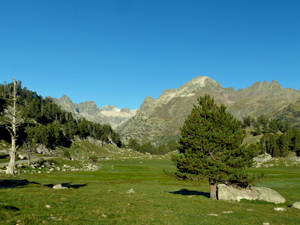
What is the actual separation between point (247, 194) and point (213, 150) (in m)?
9.96

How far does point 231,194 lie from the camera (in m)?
37.1

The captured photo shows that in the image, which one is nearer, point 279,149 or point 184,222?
point 184,222

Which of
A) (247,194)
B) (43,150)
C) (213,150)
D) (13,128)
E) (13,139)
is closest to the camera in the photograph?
(213,150)

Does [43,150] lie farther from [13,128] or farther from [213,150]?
[213,150]

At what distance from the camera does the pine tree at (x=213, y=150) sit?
35094 mm

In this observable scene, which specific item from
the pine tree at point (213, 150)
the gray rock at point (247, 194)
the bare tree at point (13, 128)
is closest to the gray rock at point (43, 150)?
the bare tree at point (13, 128)

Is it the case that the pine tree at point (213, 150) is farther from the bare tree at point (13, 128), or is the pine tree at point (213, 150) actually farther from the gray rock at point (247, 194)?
the bare tree at point (13, 128)

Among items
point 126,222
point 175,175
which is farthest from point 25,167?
point 126,222

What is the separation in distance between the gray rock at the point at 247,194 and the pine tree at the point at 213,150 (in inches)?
62.6

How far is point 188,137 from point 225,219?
17679 millimetres

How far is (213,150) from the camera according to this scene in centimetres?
3694

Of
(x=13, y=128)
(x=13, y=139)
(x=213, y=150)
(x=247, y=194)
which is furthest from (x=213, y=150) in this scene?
(x=13, y=128)

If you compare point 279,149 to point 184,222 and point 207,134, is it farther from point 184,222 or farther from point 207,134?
point 184,222

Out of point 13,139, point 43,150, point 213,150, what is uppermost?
point 13,139
